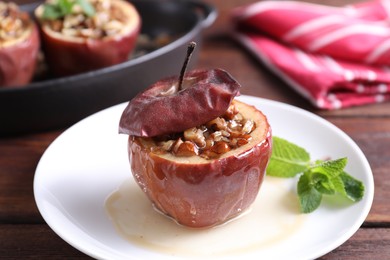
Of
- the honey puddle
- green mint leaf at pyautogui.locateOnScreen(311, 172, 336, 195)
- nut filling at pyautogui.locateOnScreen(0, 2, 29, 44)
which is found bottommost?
nut filling at pyautogui.locateOnScreen(0, 2, 29, 44)

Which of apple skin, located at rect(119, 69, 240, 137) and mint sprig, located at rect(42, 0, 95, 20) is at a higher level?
apple skin, located at rect(119, 69, 240, 137)

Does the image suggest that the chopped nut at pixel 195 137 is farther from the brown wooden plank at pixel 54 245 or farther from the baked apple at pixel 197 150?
the brown wooden plank at pixel 54 245

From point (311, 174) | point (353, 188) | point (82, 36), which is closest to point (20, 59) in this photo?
point (82, 36)

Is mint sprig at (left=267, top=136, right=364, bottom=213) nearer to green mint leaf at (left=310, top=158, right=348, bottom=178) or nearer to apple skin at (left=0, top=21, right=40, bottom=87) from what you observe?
green mint leaf at (left=310, top=158, right=348, bottom=178)

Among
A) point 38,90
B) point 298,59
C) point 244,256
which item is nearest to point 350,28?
point 298,59

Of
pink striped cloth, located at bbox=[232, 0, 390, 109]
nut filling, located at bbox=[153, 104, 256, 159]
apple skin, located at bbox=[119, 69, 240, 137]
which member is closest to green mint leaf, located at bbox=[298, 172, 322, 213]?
nut filling, located at bbox=[153, 104, 256, 159]
